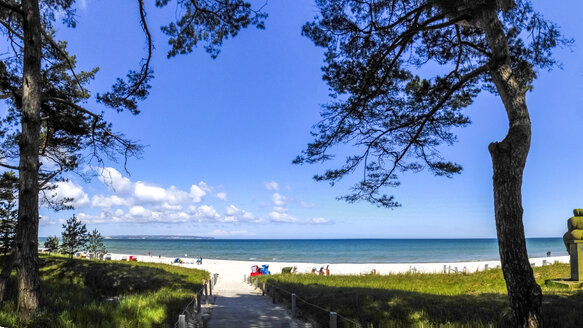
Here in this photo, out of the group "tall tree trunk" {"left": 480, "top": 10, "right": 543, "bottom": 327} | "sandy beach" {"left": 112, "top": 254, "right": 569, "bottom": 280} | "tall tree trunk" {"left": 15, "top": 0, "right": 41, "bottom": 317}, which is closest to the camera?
"tall tree trunk" {"left": 480, "top": 10, "right": 543, "bottom": 327}

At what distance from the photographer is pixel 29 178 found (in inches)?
300

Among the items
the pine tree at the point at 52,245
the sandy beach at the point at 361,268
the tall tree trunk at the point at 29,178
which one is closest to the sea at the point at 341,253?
the sandy beach at the point at 361,268

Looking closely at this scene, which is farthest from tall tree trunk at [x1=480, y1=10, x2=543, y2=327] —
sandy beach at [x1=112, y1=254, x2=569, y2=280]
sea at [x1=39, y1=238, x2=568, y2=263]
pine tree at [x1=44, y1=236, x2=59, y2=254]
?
sea at [x1=39, y1=238, x2=568, y2=263]

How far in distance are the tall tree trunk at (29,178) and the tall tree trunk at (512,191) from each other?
9.03 metres

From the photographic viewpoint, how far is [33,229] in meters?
7.62

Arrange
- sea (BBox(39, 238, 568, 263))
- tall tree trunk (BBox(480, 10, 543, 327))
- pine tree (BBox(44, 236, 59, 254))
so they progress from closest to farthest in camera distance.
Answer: tall tree trunk (BBox(480, 10, 543, 327)) → pine tree (BBox(44, 236, 59, 254)) → sea (BBox(39, 238, 568, 263))

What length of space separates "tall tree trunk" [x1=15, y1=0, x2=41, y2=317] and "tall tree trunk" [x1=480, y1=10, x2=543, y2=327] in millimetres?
9035

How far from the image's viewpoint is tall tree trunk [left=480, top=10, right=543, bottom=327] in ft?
19.6

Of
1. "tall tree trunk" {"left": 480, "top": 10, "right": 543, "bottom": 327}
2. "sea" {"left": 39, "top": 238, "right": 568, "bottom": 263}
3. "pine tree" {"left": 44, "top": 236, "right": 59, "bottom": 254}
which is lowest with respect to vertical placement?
"sea" {"left": 39, "top": 238, "right": 568, "bottom": 263}

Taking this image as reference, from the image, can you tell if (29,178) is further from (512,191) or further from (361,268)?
(361,268)

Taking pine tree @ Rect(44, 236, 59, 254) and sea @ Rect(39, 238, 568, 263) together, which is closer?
pine tree @ Rect(44, 236, 59, 254)

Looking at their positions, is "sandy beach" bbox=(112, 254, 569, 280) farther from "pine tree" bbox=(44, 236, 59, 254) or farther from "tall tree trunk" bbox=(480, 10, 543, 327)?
"tall tree trunk" bbox=(480, 10, 543, 327)

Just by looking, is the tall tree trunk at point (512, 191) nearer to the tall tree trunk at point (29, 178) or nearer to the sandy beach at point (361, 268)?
the tall tree trunk at point (29, 178)

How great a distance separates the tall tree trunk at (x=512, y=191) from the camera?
5980 millimetres
